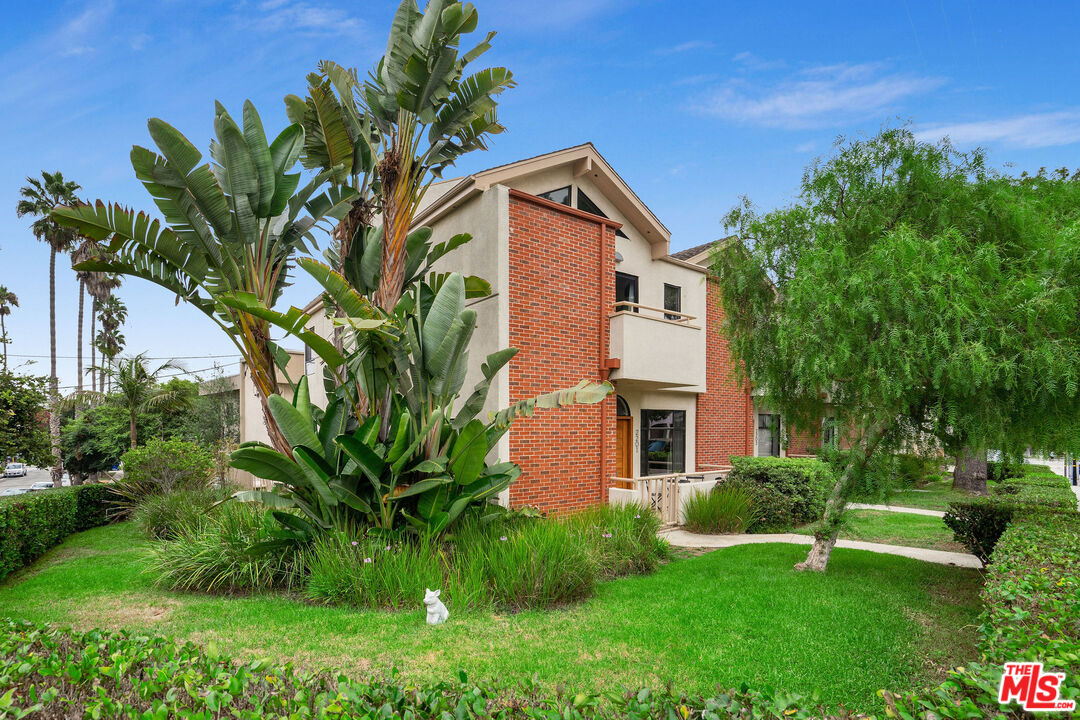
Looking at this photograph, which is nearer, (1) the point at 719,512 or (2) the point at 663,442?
(1) the point at 719,512

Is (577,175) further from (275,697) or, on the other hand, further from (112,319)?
(112,319)

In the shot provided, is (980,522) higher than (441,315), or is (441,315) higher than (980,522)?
(441,315)

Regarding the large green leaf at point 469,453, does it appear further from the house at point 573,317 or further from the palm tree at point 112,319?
the palm tree at point 112,319

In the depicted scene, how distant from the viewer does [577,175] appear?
1428 cm

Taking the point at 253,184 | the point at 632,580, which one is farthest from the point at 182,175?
the point at 632,580

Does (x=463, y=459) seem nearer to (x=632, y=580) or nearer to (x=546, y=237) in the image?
(x=632, y=580)

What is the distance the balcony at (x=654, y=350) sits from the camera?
42.8 ft

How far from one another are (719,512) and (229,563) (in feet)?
31.1

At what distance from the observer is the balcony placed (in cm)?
1305

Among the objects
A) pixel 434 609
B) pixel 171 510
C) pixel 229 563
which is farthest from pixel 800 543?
pixel 171 510

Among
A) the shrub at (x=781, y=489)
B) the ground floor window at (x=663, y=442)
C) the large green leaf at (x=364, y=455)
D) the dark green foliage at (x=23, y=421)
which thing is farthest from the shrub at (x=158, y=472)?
the shrub at (x=781, y=489)

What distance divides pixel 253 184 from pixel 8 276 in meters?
41.6

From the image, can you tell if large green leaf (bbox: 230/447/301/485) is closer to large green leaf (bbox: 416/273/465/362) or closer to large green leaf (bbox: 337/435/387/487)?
large green leaf (bbox: 337/435/387/487)

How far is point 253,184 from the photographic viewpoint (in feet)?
27.6
